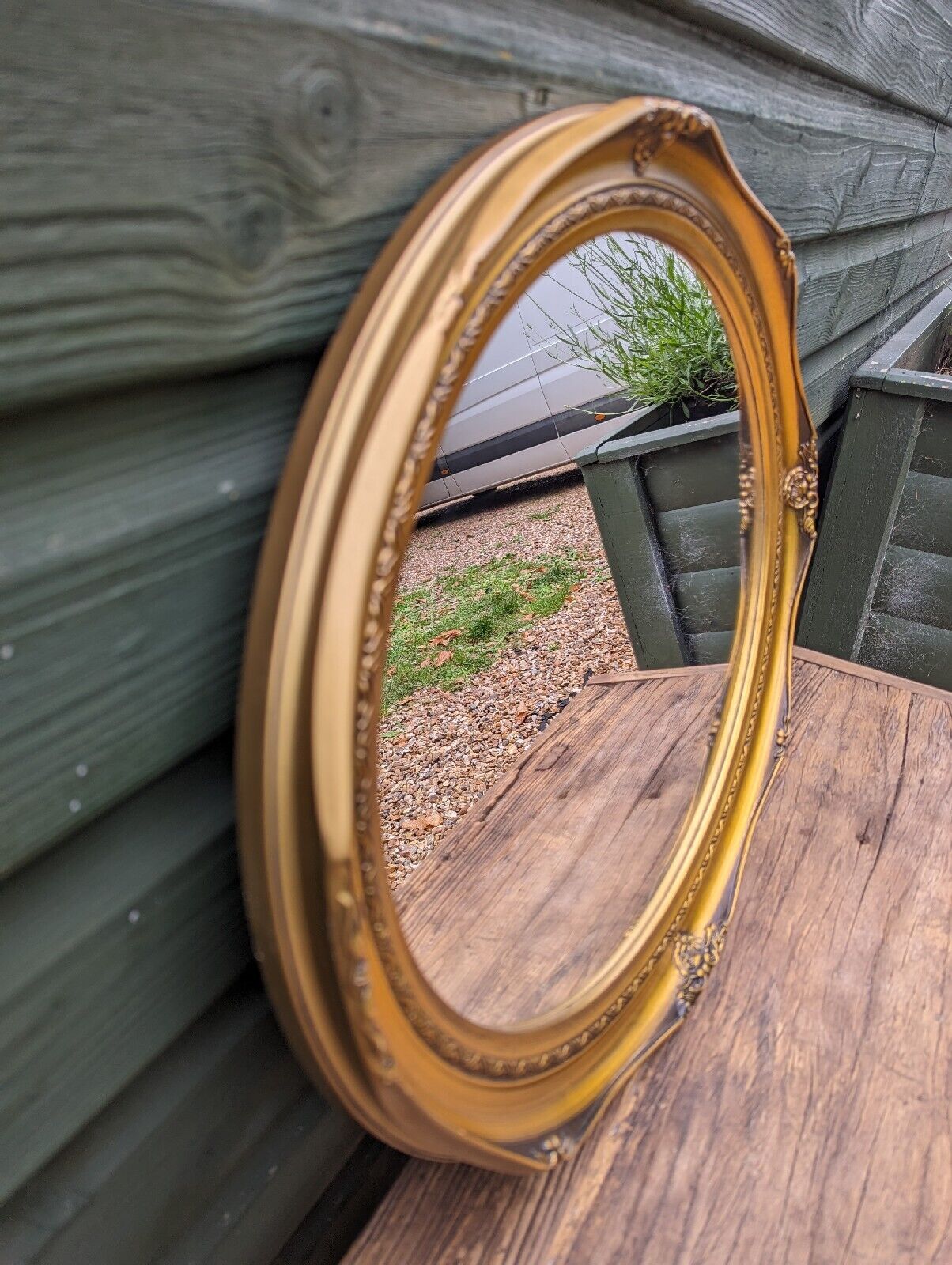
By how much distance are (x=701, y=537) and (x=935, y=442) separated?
2.52 feet

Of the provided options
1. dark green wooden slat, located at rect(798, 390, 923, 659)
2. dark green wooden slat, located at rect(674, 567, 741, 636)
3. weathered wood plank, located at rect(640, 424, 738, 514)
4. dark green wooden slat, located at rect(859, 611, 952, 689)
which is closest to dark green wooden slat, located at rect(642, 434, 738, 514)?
weathered wood plank, located at rect(640, 424, 738, 514)

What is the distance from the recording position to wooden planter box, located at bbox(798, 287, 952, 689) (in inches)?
61.8

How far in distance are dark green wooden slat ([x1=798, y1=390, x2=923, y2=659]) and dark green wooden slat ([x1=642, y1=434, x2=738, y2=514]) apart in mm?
726

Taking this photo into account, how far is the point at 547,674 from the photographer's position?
164cm

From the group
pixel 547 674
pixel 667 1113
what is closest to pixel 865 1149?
pixel 667 1113

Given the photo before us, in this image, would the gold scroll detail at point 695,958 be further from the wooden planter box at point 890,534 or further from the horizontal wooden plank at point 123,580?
the wooden planter box at point 890,534

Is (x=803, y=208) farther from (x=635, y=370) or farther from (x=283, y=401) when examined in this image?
(x=283, y=401)

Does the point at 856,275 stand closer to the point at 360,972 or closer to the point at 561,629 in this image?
the point at 561,629

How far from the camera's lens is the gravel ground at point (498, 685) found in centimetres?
127

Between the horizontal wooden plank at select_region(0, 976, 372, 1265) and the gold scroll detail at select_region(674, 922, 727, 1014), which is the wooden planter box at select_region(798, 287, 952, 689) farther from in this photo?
the horizontal wooden plank at select_region(0, 976, 372, 1265)

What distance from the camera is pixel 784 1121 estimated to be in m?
0.71

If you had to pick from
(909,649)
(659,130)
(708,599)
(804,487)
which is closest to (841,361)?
(909,649)

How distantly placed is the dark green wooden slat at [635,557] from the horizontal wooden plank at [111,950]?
2.62ft

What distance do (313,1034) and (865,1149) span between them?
52 cm
